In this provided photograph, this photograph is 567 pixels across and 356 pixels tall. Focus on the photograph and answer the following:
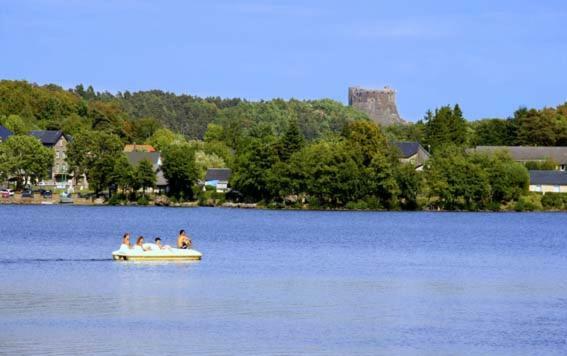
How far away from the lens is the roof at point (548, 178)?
376 ft

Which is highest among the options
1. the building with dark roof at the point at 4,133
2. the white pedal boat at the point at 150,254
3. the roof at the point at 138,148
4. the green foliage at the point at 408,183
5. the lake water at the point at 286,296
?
the building with dark roof at the point at 4,133

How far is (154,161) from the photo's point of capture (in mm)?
121000

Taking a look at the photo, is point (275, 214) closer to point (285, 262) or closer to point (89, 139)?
point (89, 139)

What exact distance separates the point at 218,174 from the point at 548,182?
3241 centimetres

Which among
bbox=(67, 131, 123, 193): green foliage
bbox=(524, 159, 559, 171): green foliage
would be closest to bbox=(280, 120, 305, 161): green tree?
bbox=(67, 131, 123, 193): green foliage

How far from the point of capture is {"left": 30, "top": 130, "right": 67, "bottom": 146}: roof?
412ft

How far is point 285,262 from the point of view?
4612 cm

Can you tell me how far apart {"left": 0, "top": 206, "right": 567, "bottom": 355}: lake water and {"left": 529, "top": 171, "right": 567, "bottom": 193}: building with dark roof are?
166ft

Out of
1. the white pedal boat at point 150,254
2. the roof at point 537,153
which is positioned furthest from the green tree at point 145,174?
the white pedal boat at point 150,254

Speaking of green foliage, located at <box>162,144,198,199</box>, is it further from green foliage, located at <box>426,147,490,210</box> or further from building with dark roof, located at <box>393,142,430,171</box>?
building with dark roof, located at <box>393,142,430,171</box>

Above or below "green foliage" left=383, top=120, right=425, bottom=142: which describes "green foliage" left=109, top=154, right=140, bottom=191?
below

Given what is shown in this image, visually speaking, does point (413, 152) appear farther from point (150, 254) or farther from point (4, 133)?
point (150, 254)

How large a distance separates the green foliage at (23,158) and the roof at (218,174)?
51.5 ft

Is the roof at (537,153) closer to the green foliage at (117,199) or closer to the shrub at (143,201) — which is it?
the shrub at (143,201)
